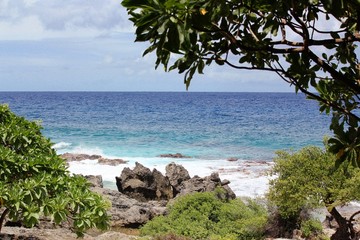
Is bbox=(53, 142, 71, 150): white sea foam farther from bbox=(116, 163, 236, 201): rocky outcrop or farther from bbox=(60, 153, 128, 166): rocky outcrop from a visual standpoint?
bbox=(116, 163, 236, 201): rocky outcrop

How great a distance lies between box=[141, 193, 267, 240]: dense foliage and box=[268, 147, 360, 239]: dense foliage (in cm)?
94

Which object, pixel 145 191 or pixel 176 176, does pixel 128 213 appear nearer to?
pixel 145 191

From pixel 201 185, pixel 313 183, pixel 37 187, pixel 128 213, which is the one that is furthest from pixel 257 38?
pixel 201 185

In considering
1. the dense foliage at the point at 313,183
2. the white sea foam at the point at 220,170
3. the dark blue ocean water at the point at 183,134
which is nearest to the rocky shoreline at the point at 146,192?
the dense foliage at the point at 313,183

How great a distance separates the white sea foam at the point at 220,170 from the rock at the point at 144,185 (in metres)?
3.59

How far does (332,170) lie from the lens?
1316cm

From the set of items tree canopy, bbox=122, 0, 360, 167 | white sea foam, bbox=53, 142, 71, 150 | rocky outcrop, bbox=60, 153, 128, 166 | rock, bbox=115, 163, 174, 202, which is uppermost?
tree canopy, bbox=122, 0, 360, 167

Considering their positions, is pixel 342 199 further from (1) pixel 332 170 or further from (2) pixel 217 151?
(2) pixel 217 151

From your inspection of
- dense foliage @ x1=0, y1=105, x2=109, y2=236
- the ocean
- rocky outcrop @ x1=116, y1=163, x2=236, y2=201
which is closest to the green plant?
rocky outcrop @ x1=116, y1=163, x2=236, y2=201

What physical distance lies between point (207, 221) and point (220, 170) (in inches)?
664

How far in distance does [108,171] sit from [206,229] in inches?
676

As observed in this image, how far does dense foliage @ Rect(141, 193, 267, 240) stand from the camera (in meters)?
12.8

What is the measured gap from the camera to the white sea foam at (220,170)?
25.4 metres

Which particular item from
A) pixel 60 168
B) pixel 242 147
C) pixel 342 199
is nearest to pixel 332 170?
pixel 342 199
